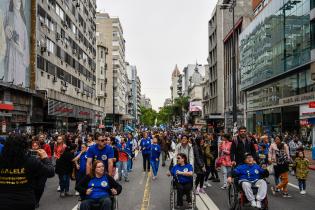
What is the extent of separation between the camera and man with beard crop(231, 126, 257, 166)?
34.7 feet

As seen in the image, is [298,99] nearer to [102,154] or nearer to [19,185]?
[102,154]

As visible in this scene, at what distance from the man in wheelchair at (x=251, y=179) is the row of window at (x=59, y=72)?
28.9 m

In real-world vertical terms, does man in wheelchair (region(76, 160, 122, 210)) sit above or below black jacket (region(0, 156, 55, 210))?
below

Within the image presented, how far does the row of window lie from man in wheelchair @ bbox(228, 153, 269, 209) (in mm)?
Answer: 28862

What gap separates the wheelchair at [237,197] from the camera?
912 cm

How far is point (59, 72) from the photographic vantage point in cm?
4375

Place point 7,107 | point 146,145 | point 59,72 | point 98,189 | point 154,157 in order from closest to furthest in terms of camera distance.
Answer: point 98,189, point 154,157, point 146,145, point 7,107, point 59,72

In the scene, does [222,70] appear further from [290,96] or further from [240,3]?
[290,96]

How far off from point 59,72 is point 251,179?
36640 mm

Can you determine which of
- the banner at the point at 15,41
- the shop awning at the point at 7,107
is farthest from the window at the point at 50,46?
the shop awning at the point at 7,107

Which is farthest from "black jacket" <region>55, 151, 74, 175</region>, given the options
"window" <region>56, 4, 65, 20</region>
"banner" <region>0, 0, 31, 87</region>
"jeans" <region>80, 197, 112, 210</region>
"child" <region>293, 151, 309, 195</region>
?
"window" <region>56, 4, 65, 20</region>

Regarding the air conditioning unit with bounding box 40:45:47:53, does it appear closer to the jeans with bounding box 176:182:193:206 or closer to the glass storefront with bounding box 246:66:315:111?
the glass storefront with bounding box 246:66:315:111

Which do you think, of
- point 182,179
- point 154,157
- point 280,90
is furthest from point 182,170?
point 280,90

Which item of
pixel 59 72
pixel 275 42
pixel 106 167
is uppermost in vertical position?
pixel 275 42
